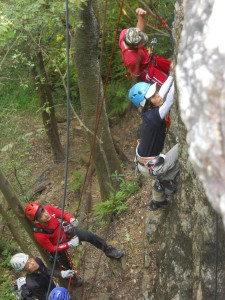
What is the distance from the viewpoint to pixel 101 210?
8.43m

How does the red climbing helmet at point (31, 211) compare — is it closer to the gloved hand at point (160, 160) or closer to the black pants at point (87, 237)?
the black pants at point (87, 237)

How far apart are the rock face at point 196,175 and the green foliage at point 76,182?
4.77 metres

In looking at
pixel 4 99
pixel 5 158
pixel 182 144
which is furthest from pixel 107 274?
pixel 4 99

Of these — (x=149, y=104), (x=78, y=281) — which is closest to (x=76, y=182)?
(x=78, y=281)

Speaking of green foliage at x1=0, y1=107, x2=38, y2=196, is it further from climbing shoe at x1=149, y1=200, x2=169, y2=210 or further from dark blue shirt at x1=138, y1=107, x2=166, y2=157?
dark blue shirt at x1=138, y1=107, x2=166, y2=157

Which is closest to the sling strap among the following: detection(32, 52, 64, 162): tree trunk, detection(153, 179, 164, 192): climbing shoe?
detection(153, 179, 164, 192): climbing shoe

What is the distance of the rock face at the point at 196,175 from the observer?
6.47 feet

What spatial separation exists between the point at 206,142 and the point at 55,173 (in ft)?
36.5

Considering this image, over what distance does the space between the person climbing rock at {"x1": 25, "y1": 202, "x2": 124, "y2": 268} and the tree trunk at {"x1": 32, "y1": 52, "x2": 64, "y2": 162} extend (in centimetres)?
363

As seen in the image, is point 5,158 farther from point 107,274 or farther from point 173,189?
point 173,189

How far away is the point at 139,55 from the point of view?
5516mm

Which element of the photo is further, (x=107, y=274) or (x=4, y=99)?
(x=4, y=99)

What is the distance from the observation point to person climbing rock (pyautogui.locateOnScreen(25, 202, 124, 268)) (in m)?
6.38

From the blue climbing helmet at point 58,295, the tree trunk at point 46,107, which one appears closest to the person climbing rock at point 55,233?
the blue climbing helmet at point 58,295
